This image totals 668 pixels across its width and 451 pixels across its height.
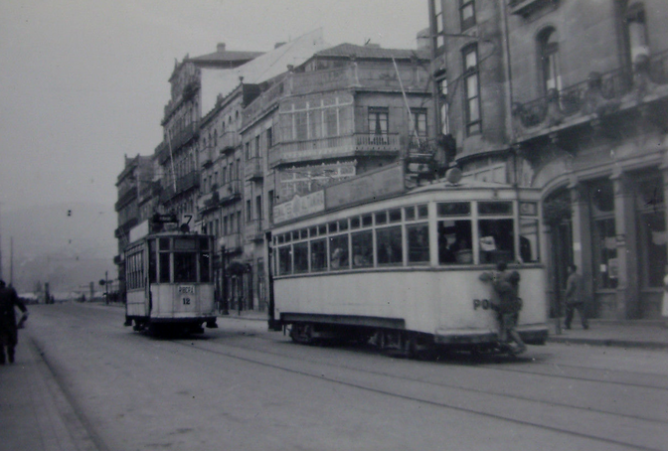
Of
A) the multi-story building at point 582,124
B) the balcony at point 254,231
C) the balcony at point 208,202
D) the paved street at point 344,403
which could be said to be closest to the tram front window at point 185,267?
the paved street at point 344,403

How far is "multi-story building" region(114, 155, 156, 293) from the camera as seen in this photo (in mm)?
90175

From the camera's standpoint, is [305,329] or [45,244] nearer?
[305,329]

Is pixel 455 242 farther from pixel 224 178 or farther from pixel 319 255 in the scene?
pixel 224 178

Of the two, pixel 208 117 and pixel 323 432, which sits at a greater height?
pixel 208 117

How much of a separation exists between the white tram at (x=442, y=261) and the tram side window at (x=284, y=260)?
3.94 m

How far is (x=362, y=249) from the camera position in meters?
15.2

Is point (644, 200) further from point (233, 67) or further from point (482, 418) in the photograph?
point (233, 67)

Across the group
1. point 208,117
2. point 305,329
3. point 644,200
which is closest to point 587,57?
point 644,200

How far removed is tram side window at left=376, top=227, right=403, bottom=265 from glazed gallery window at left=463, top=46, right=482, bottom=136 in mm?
12128

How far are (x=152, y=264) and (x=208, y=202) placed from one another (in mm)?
37460

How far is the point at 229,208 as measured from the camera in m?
56.1

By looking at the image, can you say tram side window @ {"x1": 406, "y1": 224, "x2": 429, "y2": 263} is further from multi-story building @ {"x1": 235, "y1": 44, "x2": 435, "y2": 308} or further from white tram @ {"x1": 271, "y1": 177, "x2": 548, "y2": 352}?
multi-story building @ {"x1": 235, "y1": 44, "x2": 435, "y2": 308}

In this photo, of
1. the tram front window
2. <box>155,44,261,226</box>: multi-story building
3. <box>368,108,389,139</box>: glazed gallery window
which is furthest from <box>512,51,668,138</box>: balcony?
<box>155,44,261,226</box>: multi-story building

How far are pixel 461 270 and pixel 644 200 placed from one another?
8906 millimetres
